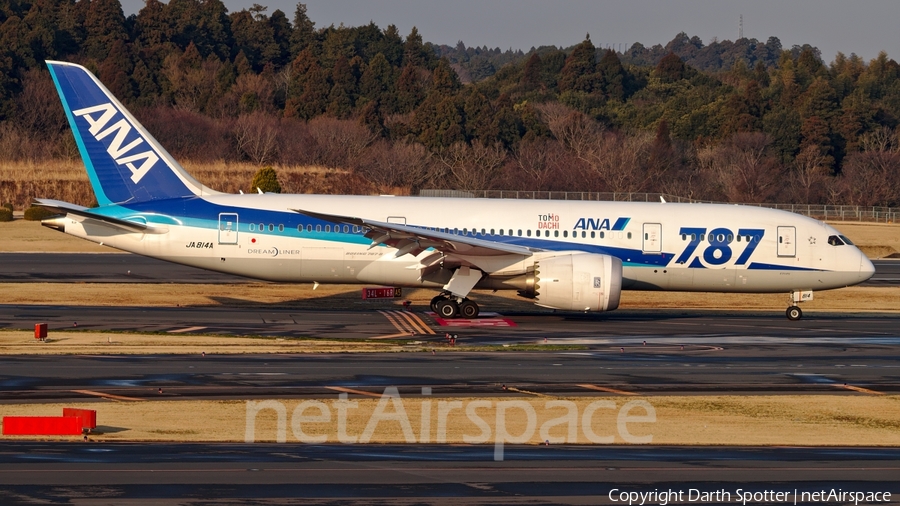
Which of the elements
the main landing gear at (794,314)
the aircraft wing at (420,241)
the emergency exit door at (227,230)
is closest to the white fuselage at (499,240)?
the emergency exit door at (227,230)

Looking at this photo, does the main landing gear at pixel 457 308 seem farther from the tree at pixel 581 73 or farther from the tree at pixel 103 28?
the tree at pixel 581 73

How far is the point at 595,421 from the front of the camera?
19797mm

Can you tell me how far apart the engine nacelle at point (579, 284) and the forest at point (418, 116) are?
5837 centimetres

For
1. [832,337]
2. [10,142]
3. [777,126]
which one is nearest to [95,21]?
[10,142]

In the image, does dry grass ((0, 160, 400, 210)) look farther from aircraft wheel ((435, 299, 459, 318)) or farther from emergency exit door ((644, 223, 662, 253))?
emergency exit door ((644, 223, 662, 253))

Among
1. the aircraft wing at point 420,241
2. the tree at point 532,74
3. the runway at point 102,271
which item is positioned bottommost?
the runway at point 102,271

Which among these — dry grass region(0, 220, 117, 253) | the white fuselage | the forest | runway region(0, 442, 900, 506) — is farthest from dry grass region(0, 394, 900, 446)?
the forest

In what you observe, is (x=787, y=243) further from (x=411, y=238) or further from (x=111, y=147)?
(x=111, y=147)

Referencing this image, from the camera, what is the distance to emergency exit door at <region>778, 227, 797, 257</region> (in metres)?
36.1

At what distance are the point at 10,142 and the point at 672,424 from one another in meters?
90.4

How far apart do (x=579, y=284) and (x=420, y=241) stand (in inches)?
203

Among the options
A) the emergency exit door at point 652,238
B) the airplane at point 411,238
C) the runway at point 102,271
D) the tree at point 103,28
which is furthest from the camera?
the tree at point 103,28

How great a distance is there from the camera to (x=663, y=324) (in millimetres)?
34812

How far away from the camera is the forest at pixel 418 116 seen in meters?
97.8
